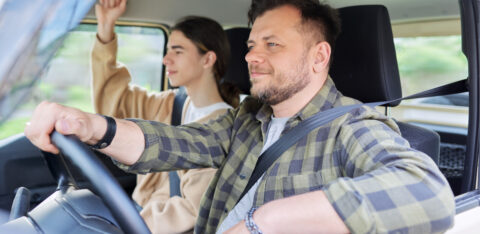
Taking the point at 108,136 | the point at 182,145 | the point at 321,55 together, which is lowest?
the point at 182,145

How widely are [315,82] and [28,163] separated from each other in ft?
4.81

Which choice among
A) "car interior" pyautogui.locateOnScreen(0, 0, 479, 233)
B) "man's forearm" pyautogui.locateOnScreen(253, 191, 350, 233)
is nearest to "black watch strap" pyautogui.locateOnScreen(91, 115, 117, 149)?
"car interior" pyautogui.locateOnScreen(0, 0, 479, 233)

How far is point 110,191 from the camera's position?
3.01ft

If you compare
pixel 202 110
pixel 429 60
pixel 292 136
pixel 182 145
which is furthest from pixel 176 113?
pixel 429 60

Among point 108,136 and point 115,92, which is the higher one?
point 108,136

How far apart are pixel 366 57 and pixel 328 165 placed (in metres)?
0.53

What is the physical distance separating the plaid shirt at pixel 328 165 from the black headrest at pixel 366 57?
20cm

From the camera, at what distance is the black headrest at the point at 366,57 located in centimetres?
164

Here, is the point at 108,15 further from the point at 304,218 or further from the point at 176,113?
the point at 304,218

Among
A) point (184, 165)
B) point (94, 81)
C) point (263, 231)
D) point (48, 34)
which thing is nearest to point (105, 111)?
point (94, 81)

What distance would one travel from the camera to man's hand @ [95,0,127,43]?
212cm

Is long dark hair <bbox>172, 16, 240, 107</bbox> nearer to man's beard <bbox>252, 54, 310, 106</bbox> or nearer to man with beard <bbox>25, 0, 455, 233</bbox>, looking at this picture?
Answer: man with beard <bbox>25, 0, 455, 233</bbox>

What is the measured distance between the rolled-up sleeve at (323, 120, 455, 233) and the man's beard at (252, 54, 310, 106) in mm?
467

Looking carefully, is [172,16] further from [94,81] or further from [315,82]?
[315,82]
